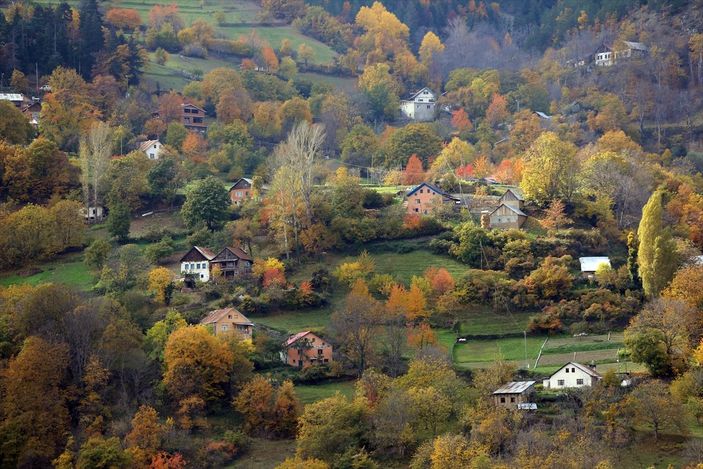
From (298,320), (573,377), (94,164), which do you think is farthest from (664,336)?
(94,164)

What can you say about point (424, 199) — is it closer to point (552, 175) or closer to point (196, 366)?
point (552, 175)

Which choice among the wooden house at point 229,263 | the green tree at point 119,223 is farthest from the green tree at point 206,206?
the wooden house at point 229,263

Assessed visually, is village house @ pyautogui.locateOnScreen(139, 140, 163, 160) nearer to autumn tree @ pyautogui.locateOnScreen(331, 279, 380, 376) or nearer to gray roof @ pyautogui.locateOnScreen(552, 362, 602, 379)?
autumn tree @ pyautogui.locateOnScreen(331, 279, 380, 376)

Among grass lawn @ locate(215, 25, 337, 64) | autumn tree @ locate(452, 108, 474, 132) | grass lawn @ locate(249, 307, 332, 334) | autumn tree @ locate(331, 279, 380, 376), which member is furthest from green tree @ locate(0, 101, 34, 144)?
grass lawn @ locate(215, 25, 337, 64)

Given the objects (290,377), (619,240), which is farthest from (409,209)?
(290,377)

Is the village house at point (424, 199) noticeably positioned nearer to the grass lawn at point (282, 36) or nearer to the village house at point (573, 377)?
the village house at point (573, 377)
